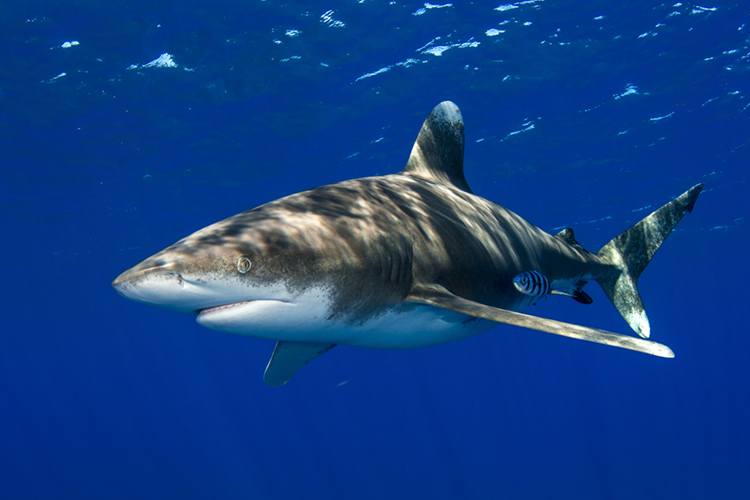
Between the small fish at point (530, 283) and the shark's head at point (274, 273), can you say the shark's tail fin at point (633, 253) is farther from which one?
the shark's head at point (274, 273)

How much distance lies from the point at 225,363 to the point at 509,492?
13644 cm

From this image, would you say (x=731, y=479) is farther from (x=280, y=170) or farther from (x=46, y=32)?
(x=46, y=32)

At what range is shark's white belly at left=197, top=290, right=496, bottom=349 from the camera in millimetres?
2275

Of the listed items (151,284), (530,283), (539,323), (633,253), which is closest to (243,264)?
(151,284)

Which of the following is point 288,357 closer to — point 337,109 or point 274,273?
point 274,273

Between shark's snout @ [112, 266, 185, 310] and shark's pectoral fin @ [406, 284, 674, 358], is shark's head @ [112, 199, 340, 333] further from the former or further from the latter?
shark's pectoral fin @ [406, 284, 674, 358]

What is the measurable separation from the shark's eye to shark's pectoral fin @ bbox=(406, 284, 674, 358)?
119 centimetres

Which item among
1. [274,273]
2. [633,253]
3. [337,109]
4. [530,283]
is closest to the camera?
[274,273]

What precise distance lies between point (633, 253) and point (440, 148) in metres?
3.07

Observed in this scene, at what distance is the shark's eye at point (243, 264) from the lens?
82.4 inches

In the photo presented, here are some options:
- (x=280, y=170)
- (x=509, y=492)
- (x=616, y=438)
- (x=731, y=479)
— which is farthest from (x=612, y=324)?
(x=280, y=170)

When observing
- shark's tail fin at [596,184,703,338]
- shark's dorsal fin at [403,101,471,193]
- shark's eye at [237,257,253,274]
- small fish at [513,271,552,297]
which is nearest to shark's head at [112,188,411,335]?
shark's eye at [237,257,253,274]

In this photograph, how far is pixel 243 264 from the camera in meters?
2.11

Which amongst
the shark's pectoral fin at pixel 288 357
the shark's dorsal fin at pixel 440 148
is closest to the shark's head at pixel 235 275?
the shark's pectoral fin at pixel 288 357
